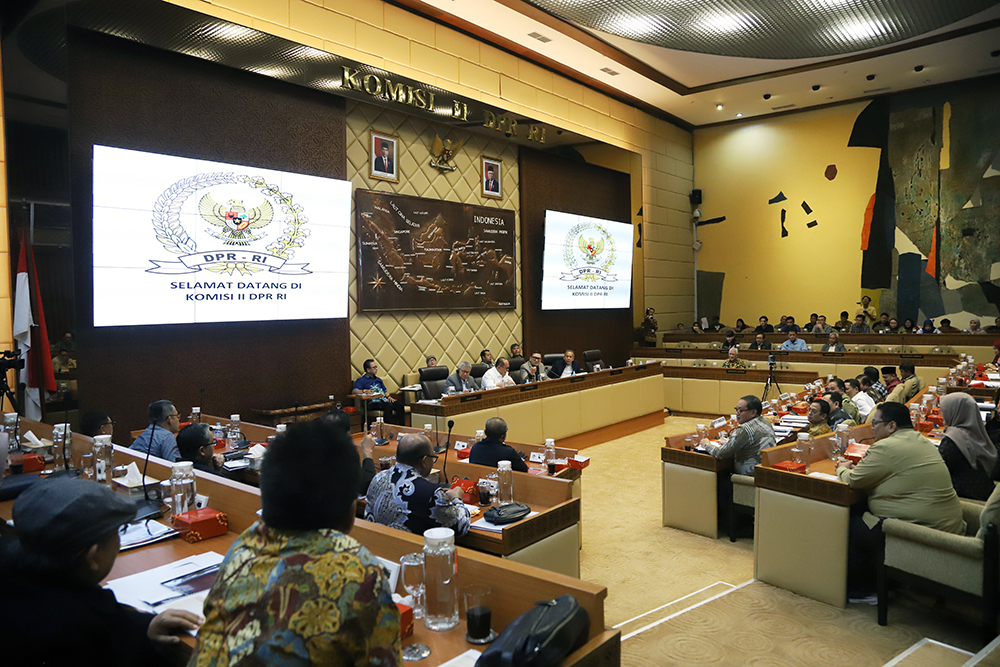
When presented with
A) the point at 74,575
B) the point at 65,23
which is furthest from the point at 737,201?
the point at 74,575

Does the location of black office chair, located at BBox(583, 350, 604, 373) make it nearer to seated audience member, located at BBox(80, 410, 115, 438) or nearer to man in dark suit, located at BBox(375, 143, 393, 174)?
man in dark suit, located at BBox(375, 143, 393, 174)

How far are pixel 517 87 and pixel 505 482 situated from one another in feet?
22.6

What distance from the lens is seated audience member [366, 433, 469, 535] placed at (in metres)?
2.48

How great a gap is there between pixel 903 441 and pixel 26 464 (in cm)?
443

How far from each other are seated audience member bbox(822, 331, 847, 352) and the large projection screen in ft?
23.3

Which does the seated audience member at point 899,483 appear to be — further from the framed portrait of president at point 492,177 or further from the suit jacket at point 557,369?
the framed portrait of president at point 492,177

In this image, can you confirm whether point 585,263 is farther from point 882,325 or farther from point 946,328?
point 946,328

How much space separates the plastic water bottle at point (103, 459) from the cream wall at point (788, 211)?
475 inches

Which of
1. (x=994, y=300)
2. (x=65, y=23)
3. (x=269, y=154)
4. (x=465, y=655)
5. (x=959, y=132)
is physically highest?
(x=959, y=132)

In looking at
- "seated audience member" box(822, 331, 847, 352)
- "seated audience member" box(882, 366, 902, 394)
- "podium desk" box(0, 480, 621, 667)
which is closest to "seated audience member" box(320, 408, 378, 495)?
"podium desk" box(0, 480, 621, 667)

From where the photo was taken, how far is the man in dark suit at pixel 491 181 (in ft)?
29.2

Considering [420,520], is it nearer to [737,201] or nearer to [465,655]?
[465,655]

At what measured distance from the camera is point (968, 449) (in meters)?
Answer: 3.40

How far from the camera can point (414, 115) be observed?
7648 mm
